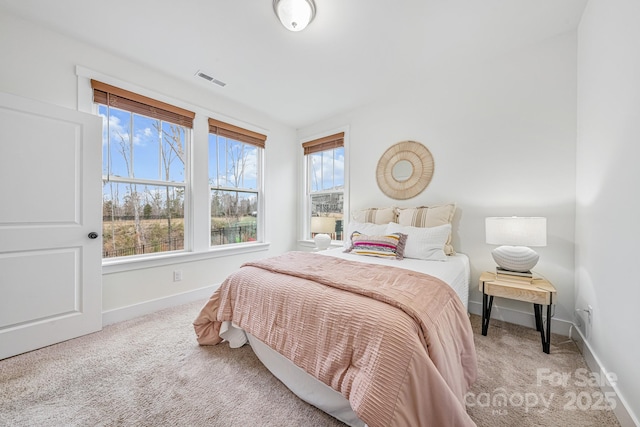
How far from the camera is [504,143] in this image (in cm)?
229

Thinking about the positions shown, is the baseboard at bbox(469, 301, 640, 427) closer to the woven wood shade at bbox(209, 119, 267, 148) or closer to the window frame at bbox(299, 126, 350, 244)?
the window frame at bbox(299, 126, 350, 244)

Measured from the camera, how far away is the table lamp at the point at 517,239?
1.83 meters

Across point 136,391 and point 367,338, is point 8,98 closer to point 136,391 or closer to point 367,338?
point 136,391

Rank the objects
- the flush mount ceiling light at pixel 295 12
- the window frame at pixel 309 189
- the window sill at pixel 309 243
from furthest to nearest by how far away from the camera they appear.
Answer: the window sill at pixel 309 243
the window frame at pixel 309 189
the flush mount ceiling light at pixel 295 12

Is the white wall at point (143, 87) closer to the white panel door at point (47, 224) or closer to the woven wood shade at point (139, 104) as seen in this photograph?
the woven wood shade at point (139, 104)

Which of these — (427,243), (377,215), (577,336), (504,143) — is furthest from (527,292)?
(377,215)

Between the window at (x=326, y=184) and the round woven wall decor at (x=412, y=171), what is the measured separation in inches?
28.9

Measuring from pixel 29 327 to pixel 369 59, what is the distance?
3619 mm

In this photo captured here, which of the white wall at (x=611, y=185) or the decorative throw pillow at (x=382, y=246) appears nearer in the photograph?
the white wall at (x=611, y=185)

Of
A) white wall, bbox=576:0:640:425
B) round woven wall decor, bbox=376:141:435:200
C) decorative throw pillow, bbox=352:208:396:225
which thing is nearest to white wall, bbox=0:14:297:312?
decorative throw pillow, bbox=352:208:396:225

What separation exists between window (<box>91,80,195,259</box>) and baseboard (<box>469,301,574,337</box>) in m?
3.33

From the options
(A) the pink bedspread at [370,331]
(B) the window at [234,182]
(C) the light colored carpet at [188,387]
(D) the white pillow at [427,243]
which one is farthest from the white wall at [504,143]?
(B) the window at [234,182]

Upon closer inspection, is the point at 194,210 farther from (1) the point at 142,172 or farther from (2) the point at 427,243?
(2) the point at 427,243

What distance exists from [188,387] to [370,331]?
4.00 ft
